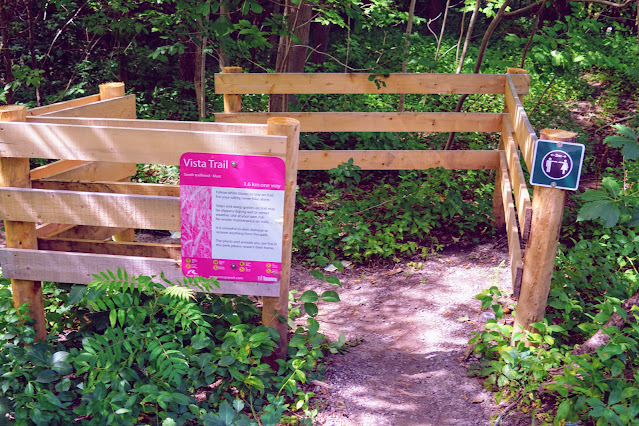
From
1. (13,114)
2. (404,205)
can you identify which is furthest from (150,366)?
(404,205)

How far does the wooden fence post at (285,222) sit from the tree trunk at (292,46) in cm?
336

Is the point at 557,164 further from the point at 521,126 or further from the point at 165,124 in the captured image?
the point at 165,124

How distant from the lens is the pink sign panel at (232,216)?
130 inches

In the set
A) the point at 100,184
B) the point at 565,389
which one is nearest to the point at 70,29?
the point at 100,184

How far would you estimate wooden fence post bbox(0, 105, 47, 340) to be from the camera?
3555mm

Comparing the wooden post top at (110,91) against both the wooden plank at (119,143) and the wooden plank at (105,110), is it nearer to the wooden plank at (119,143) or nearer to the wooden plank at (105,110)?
the wooden plank at (105,110)

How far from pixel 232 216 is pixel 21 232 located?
55.3 inches

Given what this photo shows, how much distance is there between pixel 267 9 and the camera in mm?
14648

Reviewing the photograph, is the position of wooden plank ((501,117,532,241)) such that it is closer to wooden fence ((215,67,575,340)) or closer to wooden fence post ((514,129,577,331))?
wooden fence post ((514,129,577,331))

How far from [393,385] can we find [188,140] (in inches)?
82.0

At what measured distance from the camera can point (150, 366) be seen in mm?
3336

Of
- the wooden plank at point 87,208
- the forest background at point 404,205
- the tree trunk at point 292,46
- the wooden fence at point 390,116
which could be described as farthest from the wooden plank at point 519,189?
the tree trunk at point 292,46

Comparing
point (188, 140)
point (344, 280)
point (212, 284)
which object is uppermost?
point (188, 140)

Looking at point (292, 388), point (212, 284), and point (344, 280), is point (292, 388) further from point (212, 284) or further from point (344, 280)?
point (344, 280)
